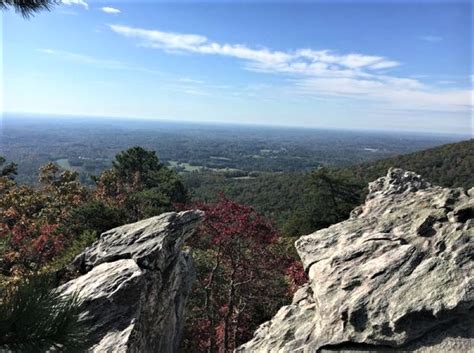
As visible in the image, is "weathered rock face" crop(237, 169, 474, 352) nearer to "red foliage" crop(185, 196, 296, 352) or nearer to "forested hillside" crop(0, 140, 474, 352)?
"red foliage" crop(185, 196, 296, 352)

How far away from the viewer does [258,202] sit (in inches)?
2076

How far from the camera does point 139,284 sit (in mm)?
8258

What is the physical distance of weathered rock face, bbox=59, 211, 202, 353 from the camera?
7.71 metres

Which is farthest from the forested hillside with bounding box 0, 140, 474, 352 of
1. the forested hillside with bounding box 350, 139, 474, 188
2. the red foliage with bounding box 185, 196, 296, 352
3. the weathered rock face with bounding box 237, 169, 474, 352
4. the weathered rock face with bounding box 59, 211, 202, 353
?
the forested hillside with bounding box 350, 139, 474, 188

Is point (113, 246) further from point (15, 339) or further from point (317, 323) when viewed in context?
point (15, 339)

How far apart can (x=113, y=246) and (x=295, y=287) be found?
4.65m

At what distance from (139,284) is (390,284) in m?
4.86

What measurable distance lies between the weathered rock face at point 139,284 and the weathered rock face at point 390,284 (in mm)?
2255

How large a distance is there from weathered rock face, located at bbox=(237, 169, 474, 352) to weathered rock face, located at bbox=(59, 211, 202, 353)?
226 centimetres

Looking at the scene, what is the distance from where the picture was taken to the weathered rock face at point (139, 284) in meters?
7.71

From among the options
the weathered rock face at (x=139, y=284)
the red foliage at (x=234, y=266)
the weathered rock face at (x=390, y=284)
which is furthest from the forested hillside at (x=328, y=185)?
the weathered rock face at (x=390, y=284)

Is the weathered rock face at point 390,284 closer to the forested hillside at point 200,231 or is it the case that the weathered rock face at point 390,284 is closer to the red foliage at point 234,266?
the red foliage at point 234,266

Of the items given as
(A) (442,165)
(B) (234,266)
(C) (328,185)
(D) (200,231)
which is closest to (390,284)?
(B) (234,266)

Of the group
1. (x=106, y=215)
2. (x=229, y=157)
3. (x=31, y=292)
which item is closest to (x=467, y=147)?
(x=106, y=215)
